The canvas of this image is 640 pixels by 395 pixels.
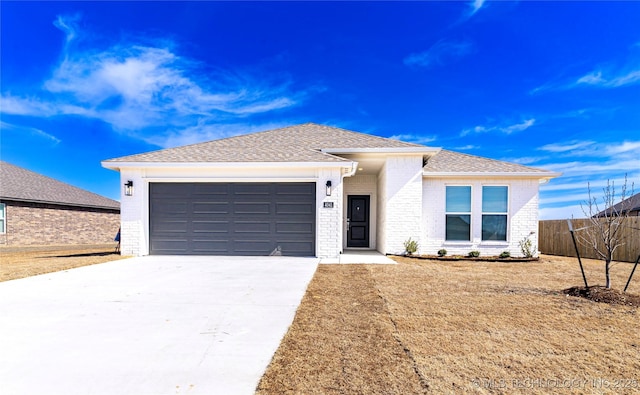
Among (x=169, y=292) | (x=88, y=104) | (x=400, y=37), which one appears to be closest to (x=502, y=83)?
(x=400, y=37)

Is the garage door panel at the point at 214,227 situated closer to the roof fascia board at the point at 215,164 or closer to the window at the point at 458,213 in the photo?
the roof fascia board at the point at 215,164

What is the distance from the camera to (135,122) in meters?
17.1

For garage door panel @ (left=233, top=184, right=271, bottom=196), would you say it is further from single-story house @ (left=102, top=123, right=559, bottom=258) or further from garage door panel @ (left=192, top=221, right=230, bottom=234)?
garage door panel @ (left=192, top=221, right=230, bottom=234)

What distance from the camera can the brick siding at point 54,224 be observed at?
47.2 feet

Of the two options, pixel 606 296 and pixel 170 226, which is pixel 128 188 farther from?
pixel 606 296

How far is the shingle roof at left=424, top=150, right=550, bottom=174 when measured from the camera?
1023 centimetres

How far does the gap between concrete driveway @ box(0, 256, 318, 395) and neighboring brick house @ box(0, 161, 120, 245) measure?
12.1 meters

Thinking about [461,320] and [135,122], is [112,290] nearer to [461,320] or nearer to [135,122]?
[461,320]

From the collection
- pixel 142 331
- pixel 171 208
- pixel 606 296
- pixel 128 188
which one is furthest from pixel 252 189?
pixel 606 296

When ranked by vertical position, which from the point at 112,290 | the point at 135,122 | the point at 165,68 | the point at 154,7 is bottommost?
the point at 112,290

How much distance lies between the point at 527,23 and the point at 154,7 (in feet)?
42.4

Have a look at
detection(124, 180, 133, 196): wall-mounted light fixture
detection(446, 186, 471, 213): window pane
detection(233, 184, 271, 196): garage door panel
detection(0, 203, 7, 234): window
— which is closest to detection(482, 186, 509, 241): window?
detection(446, 186, 471, 213): window pane

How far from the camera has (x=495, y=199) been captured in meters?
10.4

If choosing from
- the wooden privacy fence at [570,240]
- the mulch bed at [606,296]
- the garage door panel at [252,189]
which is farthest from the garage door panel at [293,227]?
the wooden privacy fence at [570,240]
